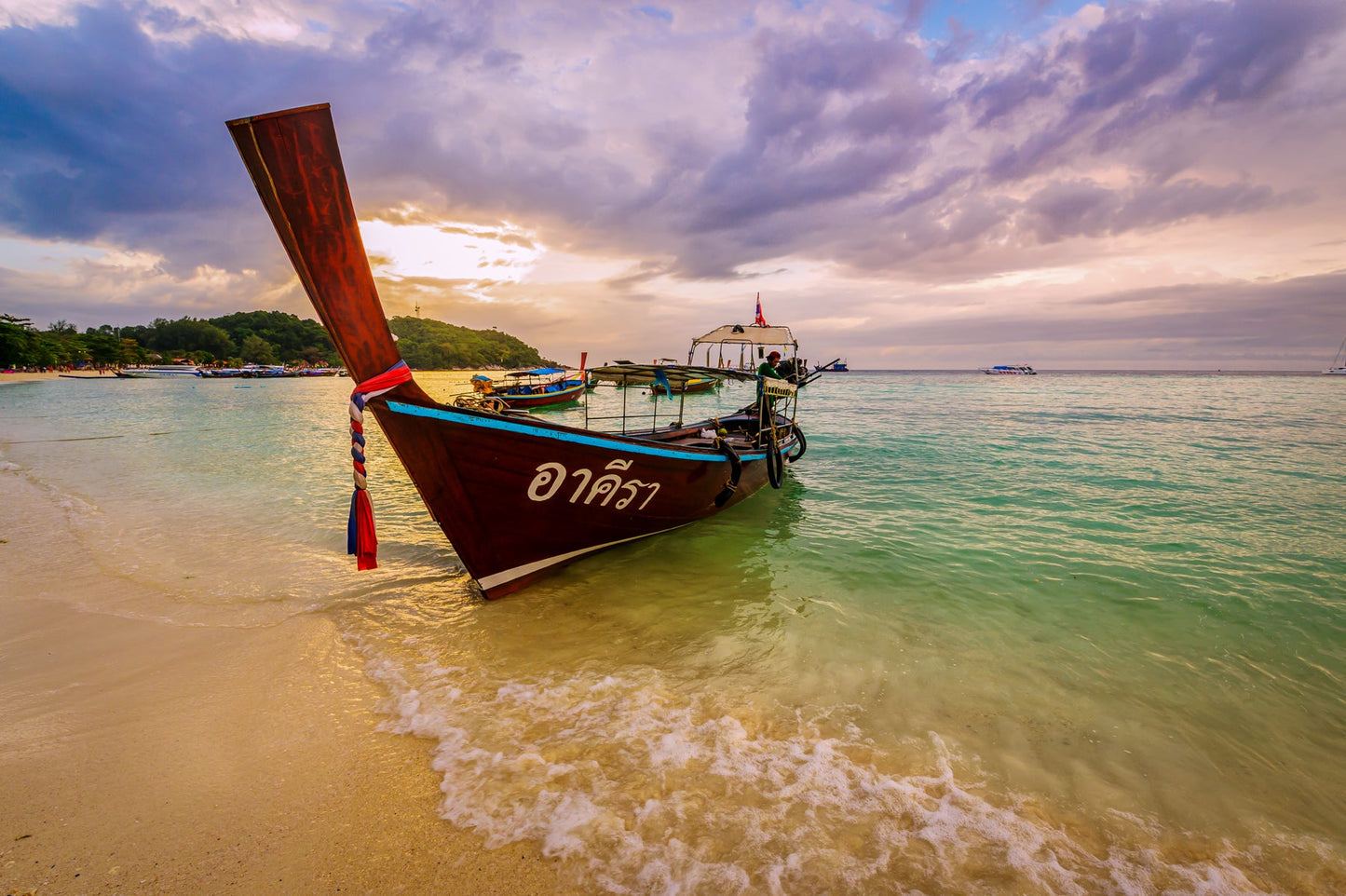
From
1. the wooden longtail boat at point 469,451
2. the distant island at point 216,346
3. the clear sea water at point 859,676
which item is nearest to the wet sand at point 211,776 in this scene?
the clear sea water at point 859,676

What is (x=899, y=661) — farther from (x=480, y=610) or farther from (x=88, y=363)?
(x=88, y=363)

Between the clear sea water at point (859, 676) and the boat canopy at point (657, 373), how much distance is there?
276 cm

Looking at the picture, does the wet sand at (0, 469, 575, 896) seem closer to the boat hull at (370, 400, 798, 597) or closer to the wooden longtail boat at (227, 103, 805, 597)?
the wooden longtail boat at (227, 103, 805, 597)

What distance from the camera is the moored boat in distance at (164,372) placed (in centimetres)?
9134

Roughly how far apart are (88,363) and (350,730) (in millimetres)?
138829

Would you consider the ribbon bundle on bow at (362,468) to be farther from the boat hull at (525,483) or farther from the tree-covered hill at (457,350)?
the tree-covered hill at (457,350)

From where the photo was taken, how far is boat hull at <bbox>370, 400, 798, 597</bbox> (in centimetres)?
502

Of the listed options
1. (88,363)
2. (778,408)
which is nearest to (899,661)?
(778,408)

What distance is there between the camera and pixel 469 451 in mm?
5203

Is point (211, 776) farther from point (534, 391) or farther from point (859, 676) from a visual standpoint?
point (534, 391)

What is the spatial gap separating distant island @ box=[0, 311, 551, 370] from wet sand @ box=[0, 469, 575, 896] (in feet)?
284

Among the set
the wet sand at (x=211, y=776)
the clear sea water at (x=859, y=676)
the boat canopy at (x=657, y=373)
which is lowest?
the clear sea water at (x=859, y=676)

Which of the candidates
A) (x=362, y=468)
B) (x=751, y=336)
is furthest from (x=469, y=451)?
(x=751, y=336)

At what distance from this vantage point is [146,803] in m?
3.03
